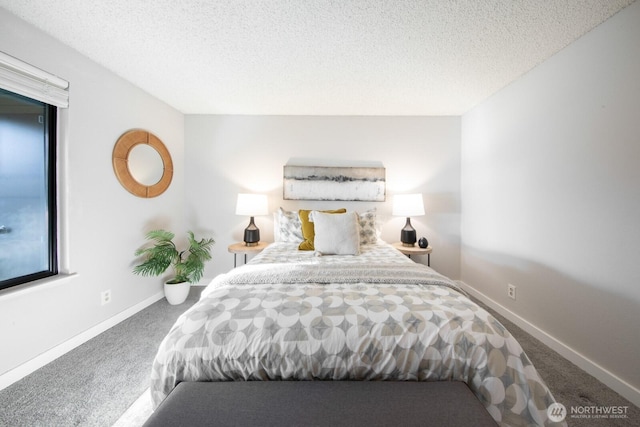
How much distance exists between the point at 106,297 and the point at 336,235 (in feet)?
6.98

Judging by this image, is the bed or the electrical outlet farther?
the electrical outlet

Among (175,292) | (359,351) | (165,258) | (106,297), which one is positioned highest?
(165,258)

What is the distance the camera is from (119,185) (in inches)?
84.0

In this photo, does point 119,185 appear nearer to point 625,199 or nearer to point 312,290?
point 312,290

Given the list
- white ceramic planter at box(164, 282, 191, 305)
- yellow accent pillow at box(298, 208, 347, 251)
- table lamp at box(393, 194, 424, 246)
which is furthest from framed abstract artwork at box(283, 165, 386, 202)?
white ceramic planter at box(164, 282, 191, 305)

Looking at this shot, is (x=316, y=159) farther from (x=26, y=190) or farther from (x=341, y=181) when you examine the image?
(x=26, y=190)

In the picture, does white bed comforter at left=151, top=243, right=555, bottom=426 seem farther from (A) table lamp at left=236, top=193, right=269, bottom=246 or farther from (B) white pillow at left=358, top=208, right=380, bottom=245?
(A) table lamp at left=236, top=193, right=269, bottom=246

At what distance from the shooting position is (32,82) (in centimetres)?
150

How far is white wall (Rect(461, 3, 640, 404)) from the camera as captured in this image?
1.35m

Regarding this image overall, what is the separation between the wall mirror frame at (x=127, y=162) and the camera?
211 cm

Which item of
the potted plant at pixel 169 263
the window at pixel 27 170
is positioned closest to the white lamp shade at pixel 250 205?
the potted plant at pixel 169 263

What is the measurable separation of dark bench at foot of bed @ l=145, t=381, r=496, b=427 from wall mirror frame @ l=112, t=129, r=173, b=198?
2112 mm

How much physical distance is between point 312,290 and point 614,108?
7.13ft

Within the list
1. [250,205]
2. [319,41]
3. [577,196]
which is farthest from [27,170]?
[577,196]
